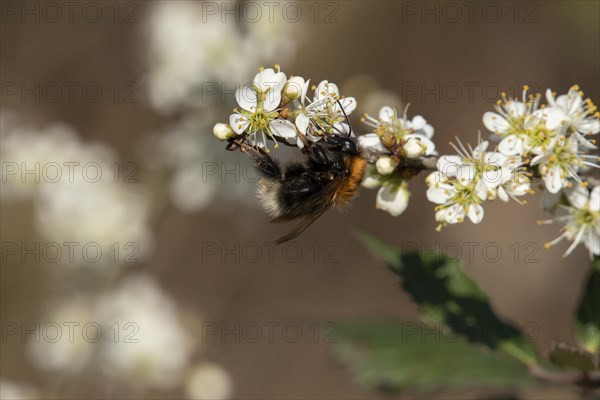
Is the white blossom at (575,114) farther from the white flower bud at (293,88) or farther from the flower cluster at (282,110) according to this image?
the white flower bud at (293,88)

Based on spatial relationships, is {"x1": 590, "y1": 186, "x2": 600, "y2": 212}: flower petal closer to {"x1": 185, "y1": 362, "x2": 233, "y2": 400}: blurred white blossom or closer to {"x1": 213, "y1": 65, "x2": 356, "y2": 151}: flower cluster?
{"x1": 213, "y1": 65, "x2": 356, "y2": 151}: flower cluster

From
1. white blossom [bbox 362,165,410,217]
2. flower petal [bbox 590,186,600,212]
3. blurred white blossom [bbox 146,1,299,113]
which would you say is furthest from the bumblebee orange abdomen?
blurred white blossom [bbox 146,1,299,113]

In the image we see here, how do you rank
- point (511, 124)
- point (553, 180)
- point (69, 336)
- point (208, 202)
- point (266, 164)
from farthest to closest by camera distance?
point (208, 202) < point (69, 336) < point (266, 164) < point (511, 124) < point (553, 180)

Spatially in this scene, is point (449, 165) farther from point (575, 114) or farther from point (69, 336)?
point (69, 336)

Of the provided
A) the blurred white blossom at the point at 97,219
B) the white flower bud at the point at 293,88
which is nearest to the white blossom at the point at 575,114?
the white flower bud at the point at 293,88

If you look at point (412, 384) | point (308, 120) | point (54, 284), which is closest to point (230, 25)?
point (54, 284)

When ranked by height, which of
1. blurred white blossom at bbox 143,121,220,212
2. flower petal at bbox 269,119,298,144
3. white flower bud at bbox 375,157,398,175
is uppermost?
blurred white blossom at bbox 143,121,220,212

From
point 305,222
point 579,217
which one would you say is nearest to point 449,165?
point 579,217

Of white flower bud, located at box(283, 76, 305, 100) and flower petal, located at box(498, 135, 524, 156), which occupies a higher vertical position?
white flower bud, located at box(283, 76, 305, 100)
